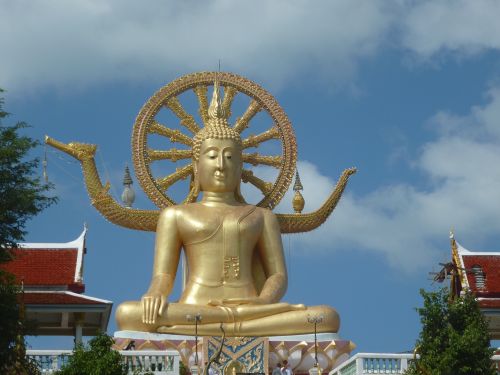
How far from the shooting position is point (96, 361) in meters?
16.0

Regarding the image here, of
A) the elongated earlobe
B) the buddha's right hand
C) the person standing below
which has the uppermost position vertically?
the elongated earlobe

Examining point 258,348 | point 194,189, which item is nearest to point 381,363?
point 258,348

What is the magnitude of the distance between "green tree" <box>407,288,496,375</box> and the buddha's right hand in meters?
5.32

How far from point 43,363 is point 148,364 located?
1.49m

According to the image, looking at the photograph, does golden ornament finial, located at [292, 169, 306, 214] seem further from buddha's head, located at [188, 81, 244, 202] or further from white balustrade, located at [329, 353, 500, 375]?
white balustrade, located at [329, 353, 500, 375]

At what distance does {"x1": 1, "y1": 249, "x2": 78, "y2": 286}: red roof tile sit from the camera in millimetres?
25094

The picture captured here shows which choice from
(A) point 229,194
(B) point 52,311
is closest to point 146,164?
(A) point 229,194

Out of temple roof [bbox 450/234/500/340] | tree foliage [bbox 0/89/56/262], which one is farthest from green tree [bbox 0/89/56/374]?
temple roof [bbox 450/234/500/340]

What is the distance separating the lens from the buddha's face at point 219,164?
23016mm

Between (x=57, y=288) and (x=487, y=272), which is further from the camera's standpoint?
(x=487, y=272)

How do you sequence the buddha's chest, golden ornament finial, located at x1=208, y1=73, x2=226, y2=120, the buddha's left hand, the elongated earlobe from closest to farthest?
1. the buddha's left hand
2. the buddha's chest
3. the elongated earlobe
4. golden ornament finial, located at x1=208, y1=73, x2=226, y2=120

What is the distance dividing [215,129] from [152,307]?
3.73m

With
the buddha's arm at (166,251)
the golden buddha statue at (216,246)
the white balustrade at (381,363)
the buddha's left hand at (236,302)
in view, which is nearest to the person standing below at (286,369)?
the golden buddha statue at (216,246)

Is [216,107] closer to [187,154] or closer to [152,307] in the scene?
[187,154]
